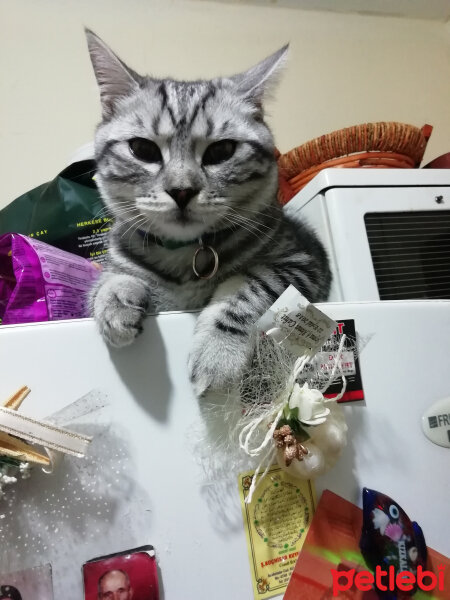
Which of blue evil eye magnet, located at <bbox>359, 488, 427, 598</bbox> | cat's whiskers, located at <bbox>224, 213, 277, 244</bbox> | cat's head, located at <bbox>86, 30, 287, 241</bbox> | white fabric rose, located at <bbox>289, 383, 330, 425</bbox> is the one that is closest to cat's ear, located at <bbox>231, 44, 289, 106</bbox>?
cat's head, located at <bbox>86, 30, 287, 241</bbox>

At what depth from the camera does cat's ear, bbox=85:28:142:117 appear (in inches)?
30.7

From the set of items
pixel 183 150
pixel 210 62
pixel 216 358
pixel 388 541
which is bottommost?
pixel 388 541

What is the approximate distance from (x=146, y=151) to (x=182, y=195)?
0.51 ft

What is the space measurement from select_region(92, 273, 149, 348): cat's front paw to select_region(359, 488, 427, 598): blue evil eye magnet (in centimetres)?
36

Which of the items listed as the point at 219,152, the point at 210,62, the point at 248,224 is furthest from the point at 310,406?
the point at 210,62

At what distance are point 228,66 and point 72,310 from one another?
1338mm

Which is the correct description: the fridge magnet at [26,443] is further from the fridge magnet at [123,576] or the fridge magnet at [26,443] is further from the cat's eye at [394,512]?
the cat's eye at [394,512]

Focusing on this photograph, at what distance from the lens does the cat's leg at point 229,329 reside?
0.52 m

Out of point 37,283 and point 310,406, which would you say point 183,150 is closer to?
point 37,283

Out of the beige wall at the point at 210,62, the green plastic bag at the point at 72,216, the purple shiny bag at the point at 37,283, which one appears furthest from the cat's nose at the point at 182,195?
the beige wall at the point at 210,62

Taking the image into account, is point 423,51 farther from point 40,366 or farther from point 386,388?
point 40,366

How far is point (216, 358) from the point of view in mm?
540

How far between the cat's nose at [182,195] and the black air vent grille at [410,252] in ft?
1.33

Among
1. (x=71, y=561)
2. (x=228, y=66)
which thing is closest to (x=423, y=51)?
(x=228, y=66)
